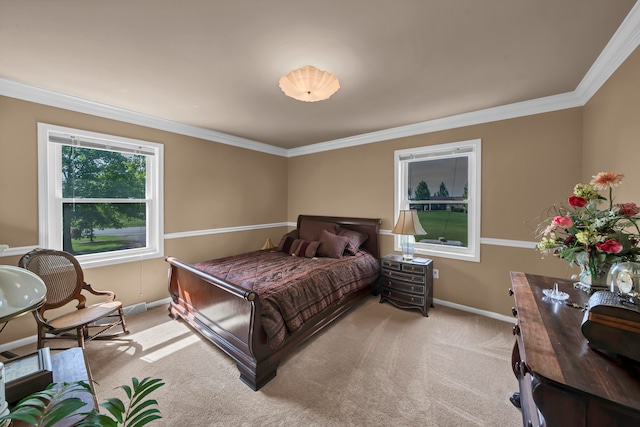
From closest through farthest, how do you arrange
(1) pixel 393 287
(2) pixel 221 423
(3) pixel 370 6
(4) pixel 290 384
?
(3) pixel 370 6, (2) pixel 221 423, (4) pixel 290 384, (1) pixel 393 287

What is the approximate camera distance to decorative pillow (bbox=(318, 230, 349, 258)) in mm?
3537

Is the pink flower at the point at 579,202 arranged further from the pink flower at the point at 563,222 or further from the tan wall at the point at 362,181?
the tan wall at the point at 362,181

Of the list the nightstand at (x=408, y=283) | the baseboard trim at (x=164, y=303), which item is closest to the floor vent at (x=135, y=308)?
the baseboard trim at (x=164, y=303)

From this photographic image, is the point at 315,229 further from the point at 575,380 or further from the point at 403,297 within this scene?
the point at 575,380

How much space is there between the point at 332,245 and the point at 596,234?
2636 millimetres

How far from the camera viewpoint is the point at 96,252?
2.94m

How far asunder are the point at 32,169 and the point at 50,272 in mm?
1019

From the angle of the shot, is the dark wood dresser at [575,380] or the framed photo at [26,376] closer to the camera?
the dark wood dresser at [575,380]

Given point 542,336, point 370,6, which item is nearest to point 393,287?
point 542,336

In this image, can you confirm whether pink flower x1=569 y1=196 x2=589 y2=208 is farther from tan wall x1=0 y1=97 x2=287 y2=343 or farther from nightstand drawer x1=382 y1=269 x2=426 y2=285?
tan wall x1=0 y1=97 x2=287 y2=343

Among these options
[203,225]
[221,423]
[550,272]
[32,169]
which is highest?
[32,169]

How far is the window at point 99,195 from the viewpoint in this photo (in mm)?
2604

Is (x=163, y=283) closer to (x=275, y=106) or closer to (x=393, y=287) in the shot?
(x=275, y=106)

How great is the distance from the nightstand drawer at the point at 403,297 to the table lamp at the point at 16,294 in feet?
10.6
